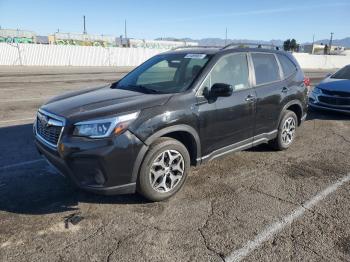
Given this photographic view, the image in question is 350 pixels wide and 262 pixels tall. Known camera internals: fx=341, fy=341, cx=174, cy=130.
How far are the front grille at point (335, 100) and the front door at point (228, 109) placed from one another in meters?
4.89

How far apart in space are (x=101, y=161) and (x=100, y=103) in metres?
0.80

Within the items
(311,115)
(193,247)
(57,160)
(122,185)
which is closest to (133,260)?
(193,247)

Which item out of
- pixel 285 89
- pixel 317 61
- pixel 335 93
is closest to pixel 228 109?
pixel 285 89

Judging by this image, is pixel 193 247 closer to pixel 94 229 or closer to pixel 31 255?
pixel 94 229

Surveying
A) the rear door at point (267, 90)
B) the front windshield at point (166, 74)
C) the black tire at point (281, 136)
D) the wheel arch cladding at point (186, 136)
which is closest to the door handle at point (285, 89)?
the rear door at point (267, 90)

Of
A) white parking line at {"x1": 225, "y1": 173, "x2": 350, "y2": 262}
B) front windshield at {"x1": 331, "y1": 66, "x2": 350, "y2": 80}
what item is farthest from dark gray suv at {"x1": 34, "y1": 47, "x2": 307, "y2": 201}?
front windshield at {"x1": 331, "y1": 66, "x2": 350, "y2": 80}

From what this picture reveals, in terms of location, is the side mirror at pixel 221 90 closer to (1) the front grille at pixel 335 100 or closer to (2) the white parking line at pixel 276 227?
(2) the white parking line at pixel 276 227

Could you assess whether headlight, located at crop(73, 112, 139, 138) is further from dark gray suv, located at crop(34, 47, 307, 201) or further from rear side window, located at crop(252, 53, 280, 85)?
rear side window, located at crop(252, 53, 280, 85)

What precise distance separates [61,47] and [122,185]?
96.1 ft

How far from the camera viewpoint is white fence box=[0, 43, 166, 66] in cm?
2744

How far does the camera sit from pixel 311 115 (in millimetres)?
9617

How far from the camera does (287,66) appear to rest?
6133mm

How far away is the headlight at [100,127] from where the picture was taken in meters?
3.56

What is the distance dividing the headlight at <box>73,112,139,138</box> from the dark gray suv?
1 cm
